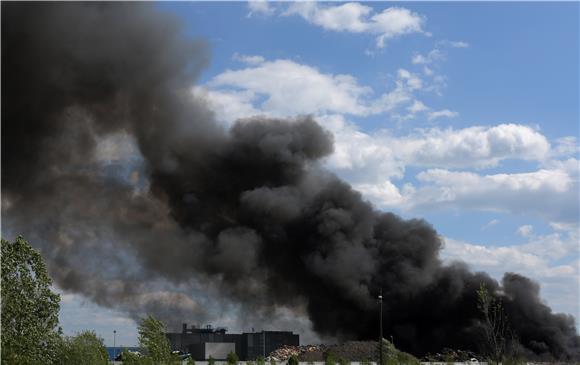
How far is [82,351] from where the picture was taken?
1420 inches

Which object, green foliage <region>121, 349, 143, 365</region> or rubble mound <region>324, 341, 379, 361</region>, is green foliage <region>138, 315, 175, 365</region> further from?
rubble mound <region>324, 341, 379, 361</region>

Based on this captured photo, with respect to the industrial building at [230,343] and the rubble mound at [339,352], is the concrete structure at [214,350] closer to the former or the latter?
the industrial building at [230,343]

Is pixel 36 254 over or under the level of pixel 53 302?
over

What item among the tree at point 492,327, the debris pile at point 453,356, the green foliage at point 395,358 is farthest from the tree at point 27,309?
the debris pile at point 453,356

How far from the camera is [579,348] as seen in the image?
8356 centimetres

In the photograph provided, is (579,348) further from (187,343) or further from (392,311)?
(187,343)

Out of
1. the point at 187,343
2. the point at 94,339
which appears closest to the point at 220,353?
the point at 187,343

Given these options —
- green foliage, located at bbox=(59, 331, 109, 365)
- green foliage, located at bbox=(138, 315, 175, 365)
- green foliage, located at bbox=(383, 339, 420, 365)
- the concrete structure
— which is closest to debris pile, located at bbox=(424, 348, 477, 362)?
green foliage, located at bbox=(383, 339, 420, 365)

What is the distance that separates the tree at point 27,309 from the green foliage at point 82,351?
108 cm

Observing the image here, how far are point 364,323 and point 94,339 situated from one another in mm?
65805

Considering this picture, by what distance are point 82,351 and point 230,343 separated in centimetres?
7716

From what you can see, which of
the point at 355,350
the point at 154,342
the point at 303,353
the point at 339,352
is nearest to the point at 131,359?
the point at 154,342

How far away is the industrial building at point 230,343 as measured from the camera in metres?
110

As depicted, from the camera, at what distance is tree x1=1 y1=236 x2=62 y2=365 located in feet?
107
